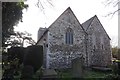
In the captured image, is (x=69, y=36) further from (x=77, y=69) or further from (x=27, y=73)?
(x=27, y=73)

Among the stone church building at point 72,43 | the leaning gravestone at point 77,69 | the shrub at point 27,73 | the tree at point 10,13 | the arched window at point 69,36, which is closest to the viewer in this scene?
the shrub at point 27,73

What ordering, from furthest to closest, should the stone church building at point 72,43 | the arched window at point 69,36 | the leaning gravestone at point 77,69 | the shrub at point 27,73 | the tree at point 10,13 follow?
the arched window at point 69,36 < the stone church building at point 72,43 < the leaning gravestone at point 77,69 < the tree at point 10,13 < the shrub at point 27,73

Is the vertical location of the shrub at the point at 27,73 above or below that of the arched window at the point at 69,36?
below

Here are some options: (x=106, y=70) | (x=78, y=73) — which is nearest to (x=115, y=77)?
(x=78, y=73)

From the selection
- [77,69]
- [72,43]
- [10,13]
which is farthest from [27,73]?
[72,43]

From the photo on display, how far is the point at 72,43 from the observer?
26094 mm

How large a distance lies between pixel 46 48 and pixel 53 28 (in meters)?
2.88

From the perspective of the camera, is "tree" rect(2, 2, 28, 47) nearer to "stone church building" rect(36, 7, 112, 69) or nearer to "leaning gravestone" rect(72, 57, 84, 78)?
"leaning gravestone" rect(72, 57, 84, 78)

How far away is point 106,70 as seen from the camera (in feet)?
70.4

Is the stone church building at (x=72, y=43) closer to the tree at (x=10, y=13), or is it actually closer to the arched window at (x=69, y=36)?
the arched window at (x=69, y=36)

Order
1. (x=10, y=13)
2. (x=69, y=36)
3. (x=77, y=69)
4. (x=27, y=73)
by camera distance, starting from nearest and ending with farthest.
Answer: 1. (x=27, y=73)
2. (x=77, y=69)
3. (x=10, y=13)
4. (x=69, y=36)

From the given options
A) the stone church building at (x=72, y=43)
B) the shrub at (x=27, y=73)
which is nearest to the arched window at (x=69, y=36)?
the stone church building at (x=72, y=43)

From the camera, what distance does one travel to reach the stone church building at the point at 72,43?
2469cm

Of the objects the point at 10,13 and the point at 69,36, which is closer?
the point at 10,13
